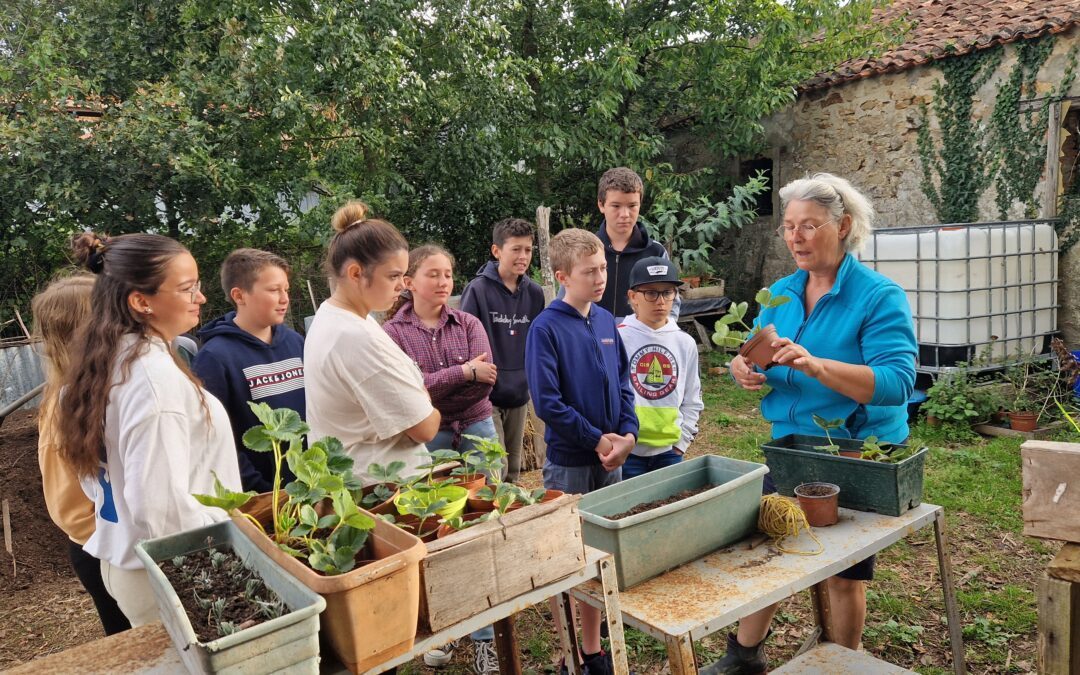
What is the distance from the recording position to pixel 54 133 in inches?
258

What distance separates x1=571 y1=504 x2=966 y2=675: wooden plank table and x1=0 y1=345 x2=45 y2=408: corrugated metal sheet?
5.33m

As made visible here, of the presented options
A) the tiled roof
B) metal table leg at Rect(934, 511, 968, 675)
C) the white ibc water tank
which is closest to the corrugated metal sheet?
metal table leg at Rect(934, 511, 968, 675)

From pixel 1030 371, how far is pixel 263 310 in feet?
22.5

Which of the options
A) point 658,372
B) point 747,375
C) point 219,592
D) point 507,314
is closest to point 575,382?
point 658,372

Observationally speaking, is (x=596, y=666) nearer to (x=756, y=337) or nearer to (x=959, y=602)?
(x=756, y=337)

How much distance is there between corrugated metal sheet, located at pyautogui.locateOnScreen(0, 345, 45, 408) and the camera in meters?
5.39

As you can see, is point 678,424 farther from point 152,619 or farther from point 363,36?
Result: point 363,36

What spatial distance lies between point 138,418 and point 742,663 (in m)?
2.16

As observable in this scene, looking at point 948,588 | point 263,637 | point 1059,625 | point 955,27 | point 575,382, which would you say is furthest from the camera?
point 955,27

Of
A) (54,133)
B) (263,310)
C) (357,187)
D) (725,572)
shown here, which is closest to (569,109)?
(357,187)

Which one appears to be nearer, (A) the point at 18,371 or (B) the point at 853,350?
(B) the point at 853,350

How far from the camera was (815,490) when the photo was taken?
219 centimetres

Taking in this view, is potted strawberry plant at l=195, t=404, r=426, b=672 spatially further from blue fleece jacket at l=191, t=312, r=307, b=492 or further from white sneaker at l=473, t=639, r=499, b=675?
white sneaker at l=473, t=639, r=499, b=675

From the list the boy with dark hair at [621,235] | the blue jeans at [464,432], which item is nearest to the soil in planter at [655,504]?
the blue jeans at [464,432]
